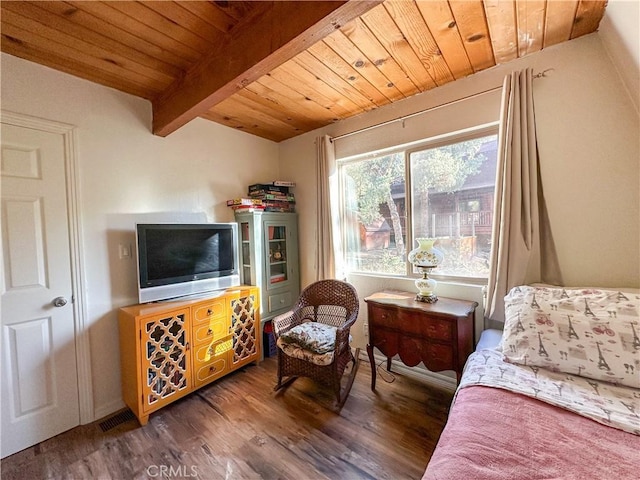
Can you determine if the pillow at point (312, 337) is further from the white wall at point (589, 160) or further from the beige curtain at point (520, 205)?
the white wall at point (589, 160)

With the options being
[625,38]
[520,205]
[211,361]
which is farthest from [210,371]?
[625,38]

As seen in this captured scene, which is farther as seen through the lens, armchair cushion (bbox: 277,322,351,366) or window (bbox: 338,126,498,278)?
window (bbox: 338,126,498,278)

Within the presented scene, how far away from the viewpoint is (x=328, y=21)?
1.10 metres

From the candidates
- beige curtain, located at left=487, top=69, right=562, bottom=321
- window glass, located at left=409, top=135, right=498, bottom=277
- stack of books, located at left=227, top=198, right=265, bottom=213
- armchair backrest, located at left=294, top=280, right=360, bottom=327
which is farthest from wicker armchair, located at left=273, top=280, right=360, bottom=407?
beige curtain, located at left=487, top=69, right=562, bottom=321

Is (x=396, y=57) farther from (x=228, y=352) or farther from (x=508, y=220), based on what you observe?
(x=228, y=352)

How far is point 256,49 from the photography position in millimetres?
1349

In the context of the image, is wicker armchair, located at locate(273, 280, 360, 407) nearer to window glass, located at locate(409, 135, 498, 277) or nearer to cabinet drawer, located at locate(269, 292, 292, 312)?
cabinet drawer, located at locate(269, 292, 292, 312)

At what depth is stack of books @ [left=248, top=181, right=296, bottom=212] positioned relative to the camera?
284 centimetres

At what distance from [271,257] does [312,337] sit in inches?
44.2

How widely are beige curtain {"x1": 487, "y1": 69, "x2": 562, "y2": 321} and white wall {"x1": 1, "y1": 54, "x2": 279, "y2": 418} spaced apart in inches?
101

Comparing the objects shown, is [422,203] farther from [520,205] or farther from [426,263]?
[520,205]

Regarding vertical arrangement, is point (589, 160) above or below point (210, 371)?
above

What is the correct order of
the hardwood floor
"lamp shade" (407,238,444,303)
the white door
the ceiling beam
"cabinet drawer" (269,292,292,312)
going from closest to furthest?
the ceiling beam, the hardwood floor, the white door, "lamp shade" (407,238,444,303), "cabinet drawer" (269,292,292,312)

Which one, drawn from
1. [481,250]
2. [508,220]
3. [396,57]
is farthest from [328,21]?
[481,250]
